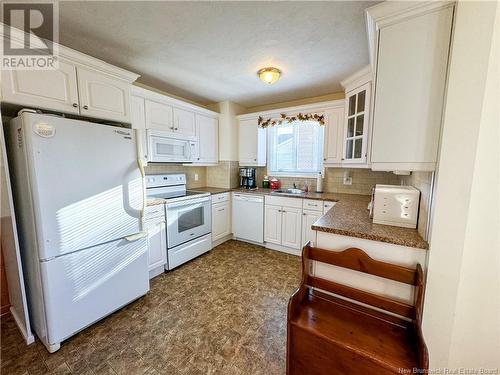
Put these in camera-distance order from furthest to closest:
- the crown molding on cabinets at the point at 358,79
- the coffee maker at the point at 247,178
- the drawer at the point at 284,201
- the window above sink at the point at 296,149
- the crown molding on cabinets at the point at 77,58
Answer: the coffee maker at the point at 247,178
the window above sink at the point at 296,149
the drawer at the point at 284,201
the crown molding on cabinets at the point at 358,79
the crown molding on cabinets at the point at 77,58

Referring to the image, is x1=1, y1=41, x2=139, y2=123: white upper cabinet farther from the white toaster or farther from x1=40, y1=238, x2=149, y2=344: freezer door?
the white toaster

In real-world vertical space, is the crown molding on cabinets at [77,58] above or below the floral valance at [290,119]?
above

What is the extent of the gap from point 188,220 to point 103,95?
1.67 metres

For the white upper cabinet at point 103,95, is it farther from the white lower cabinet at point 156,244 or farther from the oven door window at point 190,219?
the oven door window at point 190,219

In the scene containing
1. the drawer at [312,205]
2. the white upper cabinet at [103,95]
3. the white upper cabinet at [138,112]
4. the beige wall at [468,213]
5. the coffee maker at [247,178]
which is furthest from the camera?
the coffee maker at [247,178]

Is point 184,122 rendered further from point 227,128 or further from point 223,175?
point 223,175

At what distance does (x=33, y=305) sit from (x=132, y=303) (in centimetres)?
71

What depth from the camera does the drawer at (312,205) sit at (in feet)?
9.13

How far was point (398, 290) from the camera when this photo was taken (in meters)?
1.21

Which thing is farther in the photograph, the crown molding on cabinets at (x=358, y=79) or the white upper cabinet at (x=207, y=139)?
the white upper cabinet at (x=207, y=139)

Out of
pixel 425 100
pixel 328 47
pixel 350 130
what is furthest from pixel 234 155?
pixel 425 100

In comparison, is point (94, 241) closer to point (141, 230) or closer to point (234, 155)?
point (141, 230)

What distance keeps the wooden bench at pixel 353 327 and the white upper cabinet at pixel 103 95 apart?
81.3 inches

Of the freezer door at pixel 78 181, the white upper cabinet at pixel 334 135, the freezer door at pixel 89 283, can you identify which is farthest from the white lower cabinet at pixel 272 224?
the freezer door at pixel 78 181
